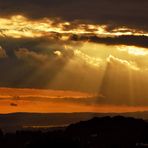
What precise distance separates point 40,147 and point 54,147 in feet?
15.0

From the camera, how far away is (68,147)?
643ft

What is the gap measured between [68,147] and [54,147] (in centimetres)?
369

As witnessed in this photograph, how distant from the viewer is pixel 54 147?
7746 inches

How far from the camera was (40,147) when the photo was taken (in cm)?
19938

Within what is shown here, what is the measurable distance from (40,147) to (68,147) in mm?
8075
